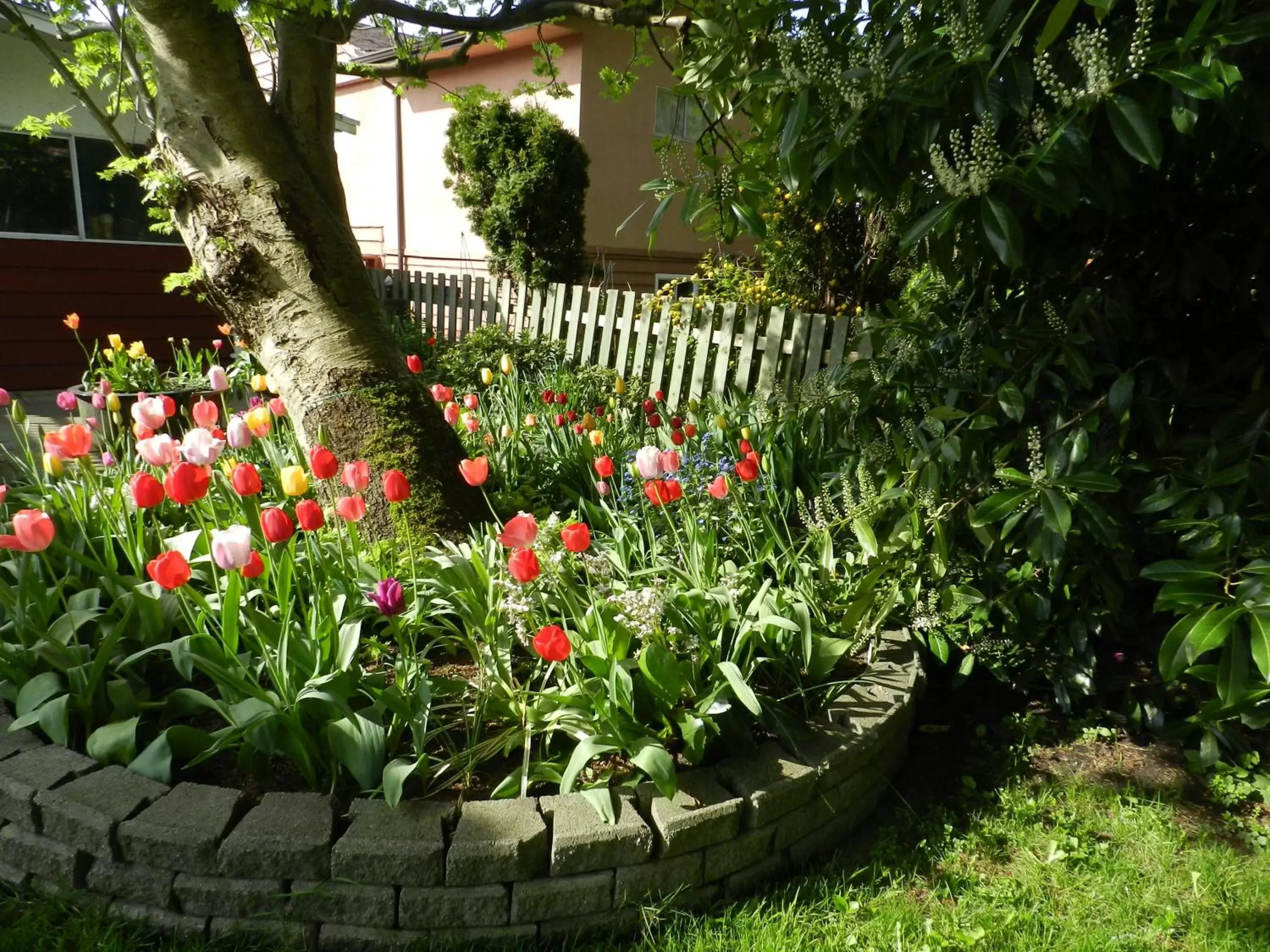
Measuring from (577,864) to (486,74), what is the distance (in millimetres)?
11410

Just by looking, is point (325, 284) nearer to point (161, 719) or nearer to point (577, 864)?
point (161, 719)

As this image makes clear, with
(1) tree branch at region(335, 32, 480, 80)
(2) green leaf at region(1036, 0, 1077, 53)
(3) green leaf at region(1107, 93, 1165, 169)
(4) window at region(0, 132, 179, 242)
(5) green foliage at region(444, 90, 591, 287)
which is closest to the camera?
(2) green leaf at region(1036, 0, 1077, 53)

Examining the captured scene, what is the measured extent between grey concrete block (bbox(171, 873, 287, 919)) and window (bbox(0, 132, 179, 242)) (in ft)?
28.9

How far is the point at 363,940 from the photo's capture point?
1.78 meters

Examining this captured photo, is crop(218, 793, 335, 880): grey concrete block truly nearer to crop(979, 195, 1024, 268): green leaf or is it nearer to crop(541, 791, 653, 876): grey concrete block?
crop(541, 791, 653, 876): grey concrete block

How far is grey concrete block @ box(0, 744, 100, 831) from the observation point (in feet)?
6.01

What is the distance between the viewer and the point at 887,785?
2.45 meters

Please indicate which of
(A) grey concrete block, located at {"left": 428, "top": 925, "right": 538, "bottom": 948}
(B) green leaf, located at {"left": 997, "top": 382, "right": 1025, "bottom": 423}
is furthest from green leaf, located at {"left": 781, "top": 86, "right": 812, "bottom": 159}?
A: (A) grey concrete block, located at {"left": 428, "top": 925, "right": 538, "bottom": 948}

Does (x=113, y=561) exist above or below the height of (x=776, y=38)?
below

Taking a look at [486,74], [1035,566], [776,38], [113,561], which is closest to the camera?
[776,38]

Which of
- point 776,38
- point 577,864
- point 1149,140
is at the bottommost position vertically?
point 577,864

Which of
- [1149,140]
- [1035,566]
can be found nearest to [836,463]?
[1035,566]

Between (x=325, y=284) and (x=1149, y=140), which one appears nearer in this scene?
(x=1149, y=140)

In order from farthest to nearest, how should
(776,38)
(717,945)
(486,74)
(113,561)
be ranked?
(486,74) → (113,561) → (776,38) → (717,945)
